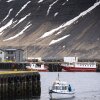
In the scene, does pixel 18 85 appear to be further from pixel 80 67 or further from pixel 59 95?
pixel 80 67

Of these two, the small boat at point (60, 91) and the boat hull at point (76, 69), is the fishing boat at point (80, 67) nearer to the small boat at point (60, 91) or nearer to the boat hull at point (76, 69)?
the boat hull at point (76, 69)

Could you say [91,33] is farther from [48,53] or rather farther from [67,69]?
[67,69]

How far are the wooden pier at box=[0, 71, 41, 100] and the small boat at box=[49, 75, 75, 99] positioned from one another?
1.48 metres

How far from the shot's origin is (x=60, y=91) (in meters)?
67.5

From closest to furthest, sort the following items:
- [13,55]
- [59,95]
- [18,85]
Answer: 1. [18,85]
2. [59,95]
3. [13,55]

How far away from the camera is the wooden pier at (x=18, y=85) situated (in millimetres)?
61406

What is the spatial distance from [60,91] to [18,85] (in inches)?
215

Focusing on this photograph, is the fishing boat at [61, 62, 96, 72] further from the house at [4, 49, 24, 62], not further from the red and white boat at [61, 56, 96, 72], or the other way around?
the house at [4, 49, 24, 62]

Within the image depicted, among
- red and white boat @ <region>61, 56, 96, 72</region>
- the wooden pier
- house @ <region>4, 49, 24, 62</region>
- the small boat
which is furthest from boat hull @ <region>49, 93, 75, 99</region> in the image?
red and white boat @ <region>61, 56, 96, 72</region>

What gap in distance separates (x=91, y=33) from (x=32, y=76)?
13368 cm

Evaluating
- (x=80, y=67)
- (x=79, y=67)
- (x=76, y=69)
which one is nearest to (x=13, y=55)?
(x=76, y=69)

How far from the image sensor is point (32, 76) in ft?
219

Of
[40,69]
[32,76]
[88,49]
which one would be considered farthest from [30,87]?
[88,49]

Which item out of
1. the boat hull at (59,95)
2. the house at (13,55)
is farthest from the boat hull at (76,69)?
the boat hull at (59,95)
